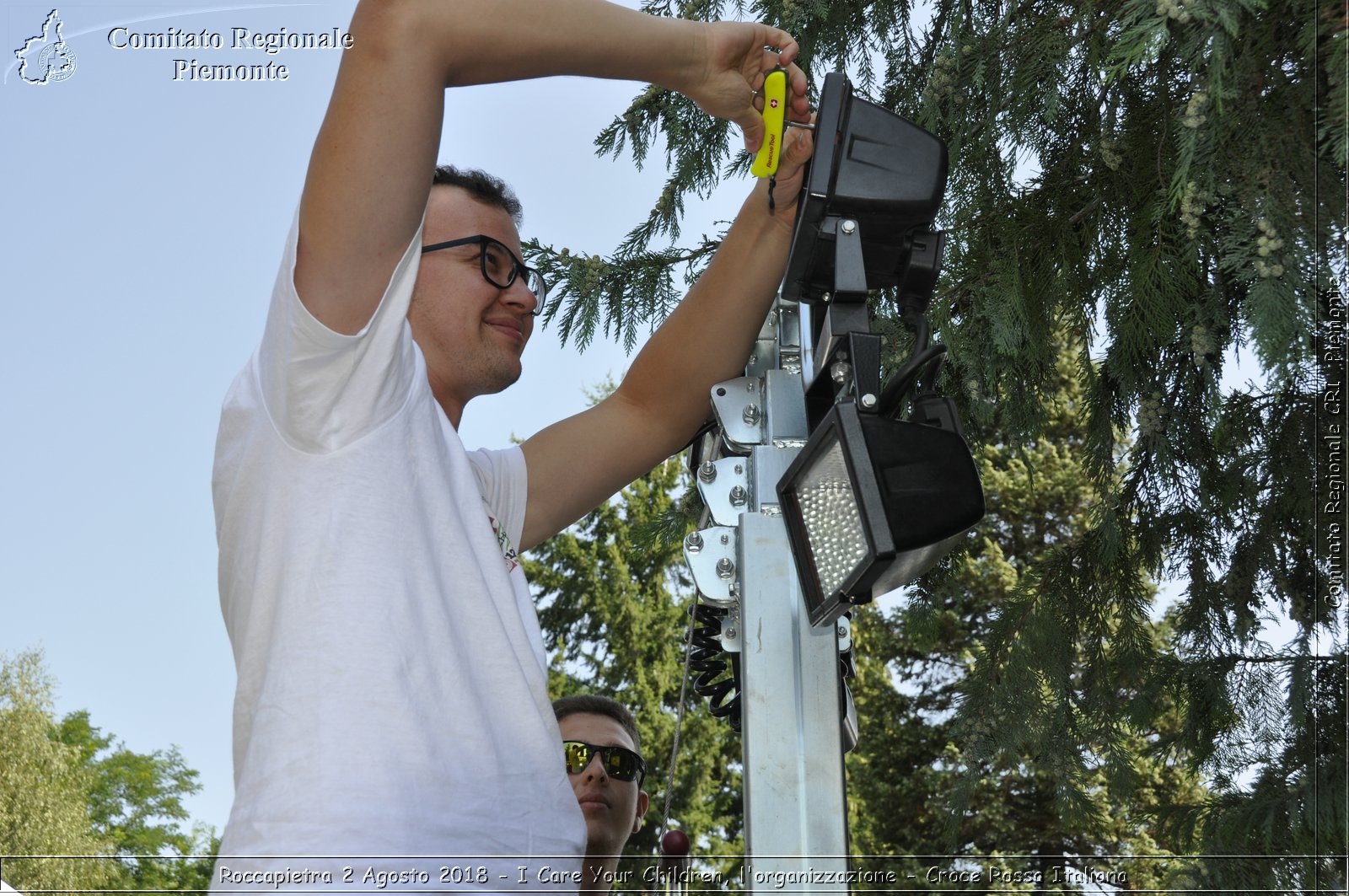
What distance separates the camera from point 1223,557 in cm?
324

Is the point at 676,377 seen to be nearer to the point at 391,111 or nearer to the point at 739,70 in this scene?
the point at 739,70

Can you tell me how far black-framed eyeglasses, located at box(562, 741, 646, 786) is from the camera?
4.17 meters

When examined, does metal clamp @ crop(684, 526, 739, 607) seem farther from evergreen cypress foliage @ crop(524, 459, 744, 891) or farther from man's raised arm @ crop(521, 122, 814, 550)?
evergreen cypress foliage @ crop(524, 459, 744, 891)

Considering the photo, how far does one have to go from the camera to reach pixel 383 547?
1.56 meters

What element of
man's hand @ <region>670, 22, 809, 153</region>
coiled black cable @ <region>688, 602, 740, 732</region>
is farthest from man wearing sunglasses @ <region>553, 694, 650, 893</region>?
man's hand @ <region>670, 22, 809, 153</region>

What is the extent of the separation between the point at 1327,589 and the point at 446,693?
7.02ft

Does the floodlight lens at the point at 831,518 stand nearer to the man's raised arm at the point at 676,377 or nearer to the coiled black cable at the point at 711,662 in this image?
the coiled black cable at the point at 711,662

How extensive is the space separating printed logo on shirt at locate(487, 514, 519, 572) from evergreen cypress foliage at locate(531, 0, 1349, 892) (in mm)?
1273

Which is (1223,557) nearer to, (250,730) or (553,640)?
(250,730)

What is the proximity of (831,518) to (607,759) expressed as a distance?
289cm

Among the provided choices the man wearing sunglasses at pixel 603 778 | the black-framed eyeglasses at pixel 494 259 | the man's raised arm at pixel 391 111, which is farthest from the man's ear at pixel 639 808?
the man's raised arm at pixel 391 111

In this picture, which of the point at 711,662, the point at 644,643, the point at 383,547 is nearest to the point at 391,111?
the point at 383,547

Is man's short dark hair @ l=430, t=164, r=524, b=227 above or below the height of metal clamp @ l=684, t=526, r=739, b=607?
above

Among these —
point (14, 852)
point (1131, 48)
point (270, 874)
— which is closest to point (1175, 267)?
point (1131, 48)
